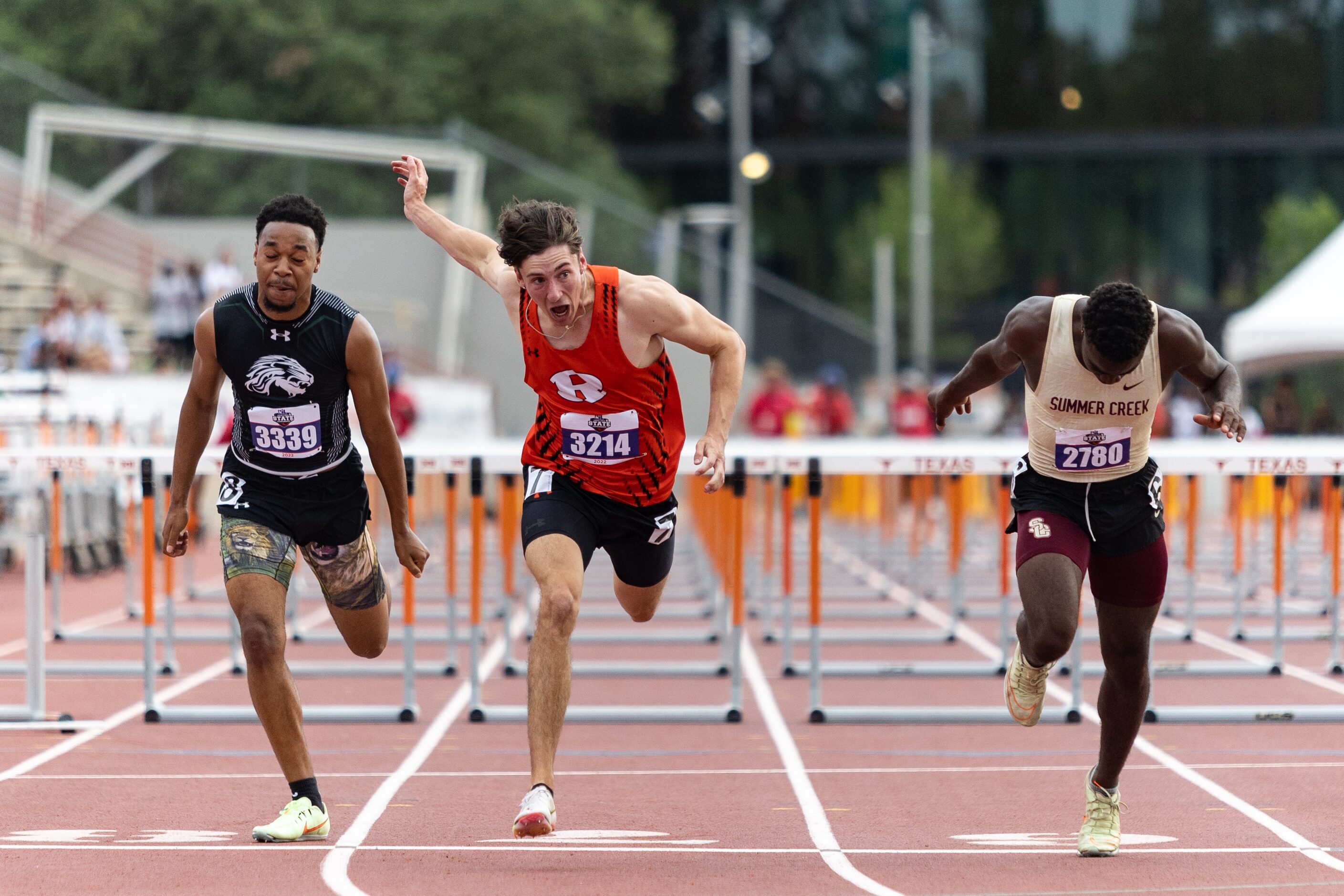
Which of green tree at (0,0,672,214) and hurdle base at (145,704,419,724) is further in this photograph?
green tree at (0,0,672,214)

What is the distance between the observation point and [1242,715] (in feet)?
28.7

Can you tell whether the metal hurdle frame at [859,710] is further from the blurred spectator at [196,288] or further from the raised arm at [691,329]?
the blurred spectator at [196,288]

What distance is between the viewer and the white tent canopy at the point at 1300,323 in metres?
20.2

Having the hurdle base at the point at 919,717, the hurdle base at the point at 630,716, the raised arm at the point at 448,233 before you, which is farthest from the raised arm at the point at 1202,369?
the hurdle base at the point at 630,716

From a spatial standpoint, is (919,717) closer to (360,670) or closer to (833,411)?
(360,670)

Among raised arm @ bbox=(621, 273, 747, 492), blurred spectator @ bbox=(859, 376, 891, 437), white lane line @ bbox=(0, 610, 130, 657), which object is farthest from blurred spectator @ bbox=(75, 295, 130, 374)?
raised arm @ bbox=(621, 273, 747, 492)

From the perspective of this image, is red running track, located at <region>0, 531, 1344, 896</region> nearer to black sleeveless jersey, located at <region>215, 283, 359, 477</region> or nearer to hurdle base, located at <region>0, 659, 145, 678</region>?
hurdle base, located at <region>0, 659, 145, 678</region>

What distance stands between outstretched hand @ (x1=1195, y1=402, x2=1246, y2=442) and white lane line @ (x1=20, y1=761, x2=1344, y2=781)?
2.36 m

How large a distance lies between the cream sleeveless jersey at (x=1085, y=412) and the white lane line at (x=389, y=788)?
245 cm

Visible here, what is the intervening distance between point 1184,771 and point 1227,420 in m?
2.39

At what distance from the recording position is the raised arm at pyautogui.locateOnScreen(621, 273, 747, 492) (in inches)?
238

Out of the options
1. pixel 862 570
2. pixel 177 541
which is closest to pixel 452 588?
pixel 177 541

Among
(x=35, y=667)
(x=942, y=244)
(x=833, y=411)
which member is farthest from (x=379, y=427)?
Answer: (x=942, y=244)

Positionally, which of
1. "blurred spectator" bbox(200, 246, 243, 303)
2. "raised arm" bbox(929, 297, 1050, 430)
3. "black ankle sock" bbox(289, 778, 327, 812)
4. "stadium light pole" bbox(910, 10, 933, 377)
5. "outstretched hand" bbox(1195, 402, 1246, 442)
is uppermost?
"stadium light pole" bbox(910, 10, 933, 377)
